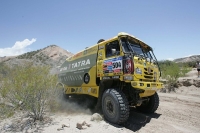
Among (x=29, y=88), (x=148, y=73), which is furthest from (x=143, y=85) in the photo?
(x=29, y=88)

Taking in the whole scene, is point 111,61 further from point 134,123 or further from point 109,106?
point 134,123

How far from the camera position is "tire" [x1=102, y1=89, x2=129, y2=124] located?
17.2 feet

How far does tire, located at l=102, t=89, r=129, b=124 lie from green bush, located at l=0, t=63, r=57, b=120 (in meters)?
2.19

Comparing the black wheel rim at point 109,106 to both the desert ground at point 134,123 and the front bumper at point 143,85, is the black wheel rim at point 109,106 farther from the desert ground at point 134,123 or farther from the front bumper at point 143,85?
the front bumper at point 143,85

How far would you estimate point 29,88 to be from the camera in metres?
5.55

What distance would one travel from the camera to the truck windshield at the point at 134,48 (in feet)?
19.1

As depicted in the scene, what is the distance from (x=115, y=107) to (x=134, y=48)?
91.2 inches

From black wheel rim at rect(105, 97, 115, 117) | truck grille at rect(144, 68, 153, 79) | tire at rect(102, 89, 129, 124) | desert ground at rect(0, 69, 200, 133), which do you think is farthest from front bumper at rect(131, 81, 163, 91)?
desert ground at rect(0, 69, 200, 133)

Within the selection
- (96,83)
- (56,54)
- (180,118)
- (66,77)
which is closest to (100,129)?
(96,83)

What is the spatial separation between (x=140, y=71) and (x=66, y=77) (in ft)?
15.6

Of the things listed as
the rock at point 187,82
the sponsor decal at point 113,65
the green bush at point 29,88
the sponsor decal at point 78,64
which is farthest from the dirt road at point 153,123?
the rock at point 187,82

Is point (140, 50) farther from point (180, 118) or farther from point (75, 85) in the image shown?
point (75, 85)

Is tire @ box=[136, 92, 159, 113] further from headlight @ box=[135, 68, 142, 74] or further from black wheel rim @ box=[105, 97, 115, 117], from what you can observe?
black wheel rim @ box=[105, 97, 115, 117]

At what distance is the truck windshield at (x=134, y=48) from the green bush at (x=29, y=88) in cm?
293
